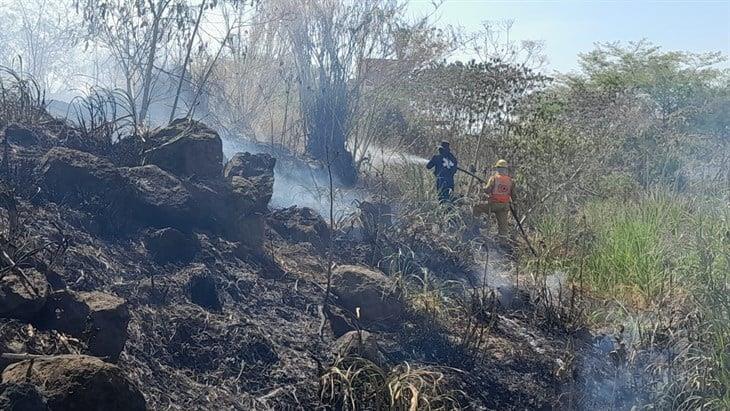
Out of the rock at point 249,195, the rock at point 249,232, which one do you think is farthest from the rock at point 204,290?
the rock at point 249,195

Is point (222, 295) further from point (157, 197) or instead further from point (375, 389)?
point (375, 389)

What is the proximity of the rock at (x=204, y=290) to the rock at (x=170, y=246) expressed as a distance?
0.40 m

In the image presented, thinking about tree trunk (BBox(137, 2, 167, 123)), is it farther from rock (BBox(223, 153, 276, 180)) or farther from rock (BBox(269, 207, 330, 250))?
rock (BBox(269, 207, 330, 250))

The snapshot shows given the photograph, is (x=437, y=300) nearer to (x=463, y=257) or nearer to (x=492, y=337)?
(x=492, y=337)

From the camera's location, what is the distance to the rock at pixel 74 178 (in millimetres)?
5867

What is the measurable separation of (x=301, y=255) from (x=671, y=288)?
3.37 meters

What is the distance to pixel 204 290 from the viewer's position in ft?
17.3

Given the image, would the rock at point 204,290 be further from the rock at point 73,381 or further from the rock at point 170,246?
the rock at point 73,381

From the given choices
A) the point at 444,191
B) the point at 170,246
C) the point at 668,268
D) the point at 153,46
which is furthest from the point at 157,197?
the point at 668,268

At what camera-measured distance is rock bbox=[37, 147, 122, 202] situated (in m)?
5.87

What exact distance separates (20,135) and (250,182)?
2.18 metres

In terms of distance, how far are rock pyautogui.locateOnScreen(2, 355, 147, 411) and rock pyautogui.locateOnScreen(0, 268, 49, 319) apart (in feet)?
2.23

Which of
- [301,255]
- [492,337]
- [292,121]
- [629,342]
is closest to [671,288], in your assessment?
[629,342]

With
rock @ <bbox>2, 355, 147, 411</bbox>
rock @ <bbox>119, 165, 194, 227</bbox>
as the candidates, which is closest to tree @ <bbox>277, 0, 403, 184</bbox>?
rock @ <bbox>119, 165, 194, 227</bbox>
